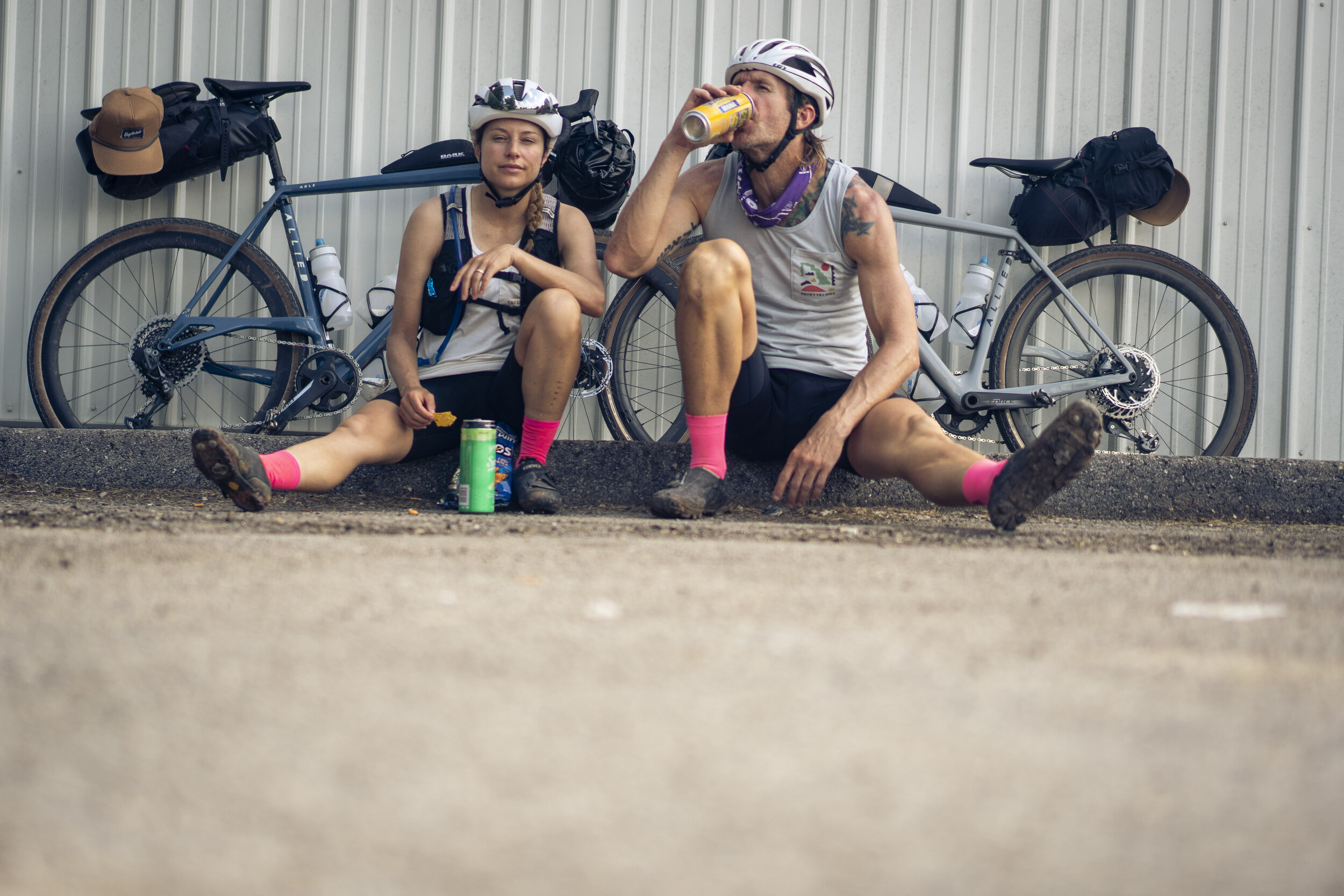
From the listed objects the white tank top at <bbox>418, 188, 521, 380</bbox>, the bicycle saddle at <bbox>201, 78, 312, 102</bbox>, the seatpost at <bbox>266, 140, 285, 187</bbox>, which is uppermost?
the bicycle saddle at <bbox>201, 78, 312, 102</bbox>

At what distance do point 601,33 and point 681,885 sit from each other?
→ 3438 millimetres

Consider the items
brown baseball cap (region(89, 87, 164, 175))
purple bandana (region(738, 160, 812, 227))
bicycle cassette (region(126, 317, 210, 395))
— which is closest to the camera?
purple bandana (region(738, 160, 812, 227))

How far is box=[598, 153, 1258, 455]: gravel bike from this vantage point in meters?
3.30

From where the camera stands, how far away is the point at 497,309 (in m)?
2.61

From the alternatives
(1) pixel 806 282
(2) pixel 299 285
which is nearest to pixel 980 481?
(1) pixel 806 282

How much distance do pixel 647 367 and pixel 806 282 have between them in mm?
1144

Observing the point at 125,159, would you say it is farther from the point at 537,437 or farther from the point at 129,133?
the point at 537,437

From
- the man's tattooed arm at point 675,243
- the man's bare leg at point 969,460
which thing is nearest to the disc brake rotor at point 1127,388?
the man's bare leg at point 969,460

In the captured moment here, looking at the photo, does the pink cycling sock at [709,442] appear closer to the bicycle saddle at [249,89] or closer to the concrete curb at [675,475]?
the concrete curb at [675,475]

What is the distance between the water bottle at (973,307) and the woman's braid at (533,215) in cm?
155

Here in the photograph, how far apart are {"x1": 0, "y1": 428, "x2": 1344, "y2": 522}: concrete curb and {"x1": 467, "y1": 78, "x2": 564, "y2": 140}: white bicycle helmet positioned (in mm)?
896

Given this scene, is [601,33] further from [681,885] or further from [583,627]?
[681,885]

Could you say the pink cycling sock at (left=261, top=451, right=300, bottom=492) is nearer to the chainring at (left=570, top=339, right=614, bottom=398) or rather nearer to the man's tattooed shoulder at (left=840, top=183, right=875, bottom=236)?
the chainring at (left=570, top=339, right=614, bottom=398)

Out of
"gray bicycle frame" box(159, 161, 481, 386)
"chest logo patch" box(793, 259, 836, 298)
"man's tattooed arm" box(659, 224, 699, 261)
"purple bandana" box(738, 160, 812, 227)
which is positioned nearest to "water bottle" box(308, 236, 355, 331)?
"gray bicycle frame" box(159, 161, 481, 386)
